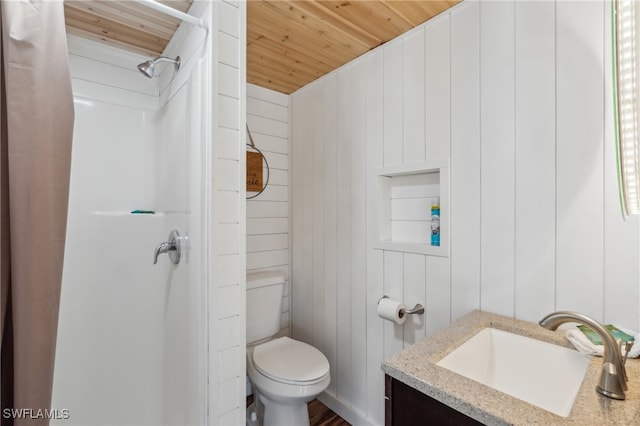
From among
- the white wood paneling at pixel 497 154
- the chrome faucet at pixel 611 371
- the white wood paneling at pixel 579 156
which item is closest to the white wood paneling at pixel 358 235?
the white wood paneling at pixel 497 154

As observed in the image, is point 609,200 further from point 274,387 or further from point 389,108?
point 274,387

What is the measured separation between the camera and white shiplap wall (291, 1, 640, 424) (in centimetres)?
110

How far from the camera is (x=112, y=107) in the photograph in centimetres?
185

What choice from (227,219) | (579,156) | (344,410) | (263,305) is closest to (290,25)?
(227,219)

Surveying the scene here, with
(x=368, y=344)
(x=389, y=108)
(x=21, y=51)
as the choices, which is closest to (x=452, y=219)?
(x=389, y=108)

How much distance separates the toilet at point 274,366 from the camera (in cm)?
156

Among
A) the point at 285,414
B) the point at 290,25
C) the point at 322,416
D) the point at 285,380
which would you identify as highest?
the point at 290,25

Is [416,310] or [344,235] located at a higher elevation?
[344,235]

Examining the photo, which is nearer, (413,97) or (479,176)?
(479,176)

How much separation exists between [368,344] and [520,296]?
884mm

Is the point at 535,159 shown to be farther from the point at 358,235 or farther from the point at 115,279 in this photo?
the point at 115,279

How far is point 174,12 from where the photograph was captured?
3.72 feet

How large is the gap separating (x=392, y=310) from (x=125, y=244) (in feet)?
4.92

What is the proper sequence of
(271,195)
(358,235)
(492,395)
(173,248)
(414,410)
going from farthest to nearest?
(271,195)
(358,235)
(173,248)
(414,410)
(492,395)
